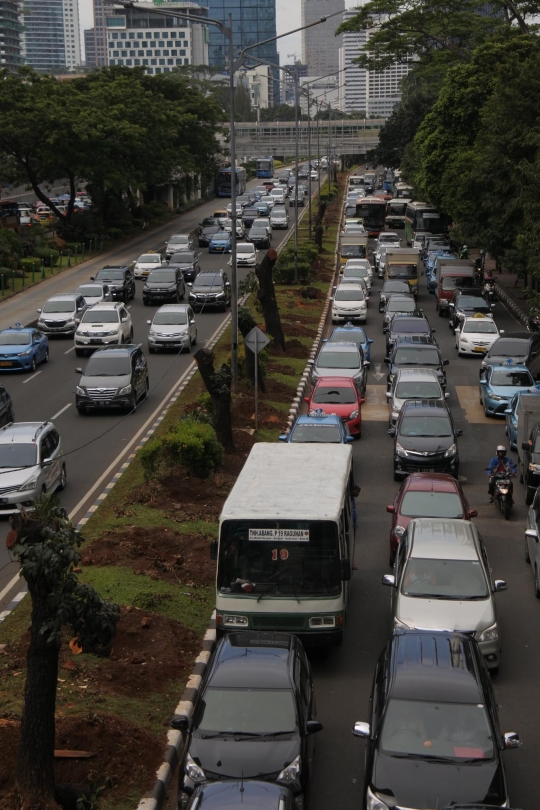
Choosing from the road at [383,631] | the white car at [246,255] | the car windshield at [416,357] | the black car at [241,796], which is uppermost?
the white car at [246,255]

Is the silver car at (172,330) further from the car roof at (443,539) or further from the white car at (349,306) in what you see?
the car roof at (443,539)

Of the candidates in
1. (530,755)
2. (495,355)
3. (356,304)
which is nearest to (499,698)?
(530,755)

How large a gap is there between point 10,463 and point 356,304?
25.3 meters

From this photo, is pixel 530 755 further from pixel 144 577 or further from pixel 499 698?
pixel 144 577

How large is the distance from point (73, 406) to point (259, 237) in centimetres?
3984

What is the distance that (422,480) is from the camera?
1878 cm

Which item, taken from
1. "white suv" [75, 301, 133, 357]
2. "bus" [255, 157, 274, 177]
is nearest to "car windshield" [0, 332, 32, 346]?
"white suv" [75, 301, 133, 357]

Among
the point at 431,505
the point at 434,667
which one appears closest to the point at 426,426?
the point at 431,505

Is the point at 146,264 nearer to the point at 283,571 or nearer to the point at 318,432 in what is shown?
the point at 318,432

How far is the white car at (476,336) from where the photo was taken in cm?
3734

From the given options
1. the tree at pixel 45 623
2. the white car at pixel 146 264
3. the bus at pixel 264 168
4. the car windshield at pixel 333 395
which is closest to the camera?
the tree at pixel 45 623

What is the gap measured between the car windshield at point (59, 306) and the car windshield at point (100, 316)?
379 centimetres

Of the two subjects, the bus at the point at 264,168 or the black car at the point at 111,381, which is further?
the bus at the point at 264,168

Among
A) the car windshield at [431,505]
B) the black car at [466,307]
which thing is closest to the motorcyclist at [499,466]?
the car windshield at [431,505]
